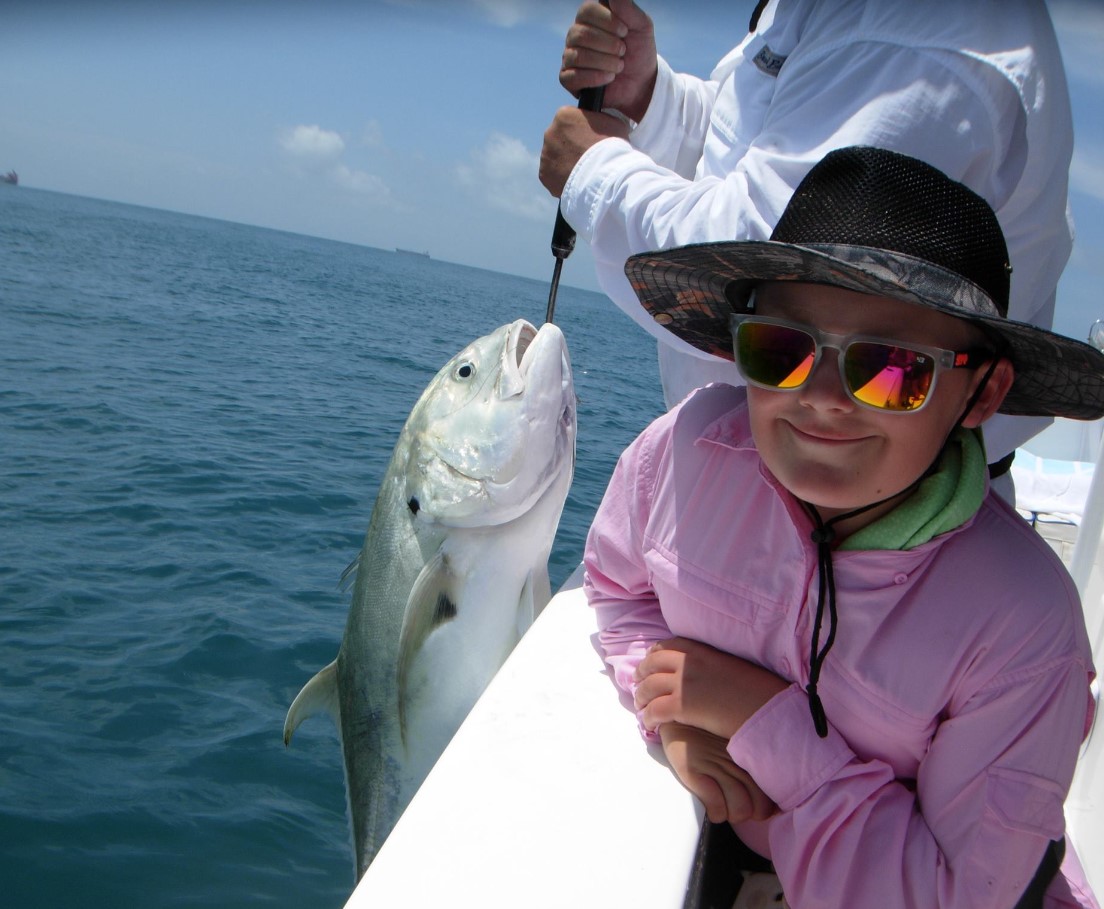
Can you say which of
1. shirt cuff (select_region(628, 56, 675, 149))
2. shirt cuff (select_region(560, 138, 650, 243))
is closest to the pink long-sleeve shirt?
shirt cuff (select_region(560, 138, 650, 243))

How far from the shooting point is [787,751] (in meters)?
1.40

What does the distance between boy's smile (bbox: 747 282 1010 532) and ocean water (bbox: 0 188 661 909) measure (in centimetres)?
269

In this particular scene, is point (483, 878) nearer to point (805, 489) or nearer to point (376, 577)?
point (805, 489)

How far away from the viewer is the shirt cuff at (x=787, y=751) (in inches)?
54.4

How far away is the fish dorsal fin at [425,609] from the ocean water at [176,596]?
155 cm

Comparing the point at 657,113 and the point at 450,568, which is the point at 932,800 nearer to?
the point at 450,568

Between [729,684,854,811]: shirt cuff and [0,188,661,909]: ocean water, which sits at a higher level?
[729,684,854,811]: shirt cuff

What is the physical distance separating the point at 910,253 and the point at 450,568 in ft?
4.39

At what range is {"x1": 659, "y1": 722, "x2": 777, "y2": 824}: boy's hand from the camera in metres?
1.50

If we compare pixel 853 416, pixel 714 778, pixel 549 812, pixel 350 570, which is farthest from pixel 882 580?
pixel 350 570

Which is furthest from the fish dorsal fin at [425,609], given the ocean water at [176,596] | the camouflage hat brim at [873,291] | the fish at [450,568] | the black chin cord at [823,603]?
the ocean water at [176,596]

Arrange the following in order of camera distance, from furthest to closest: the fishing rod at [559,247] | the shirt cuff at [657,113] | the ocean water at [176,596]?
the ocean water at [176,596], the fishing rod at [559,247], the shirt cuff at [657,113]

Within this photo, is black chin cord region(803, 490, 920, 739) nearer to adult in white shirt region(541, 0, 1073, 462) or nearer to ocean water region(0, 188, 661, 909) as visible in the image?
adult in white shirt region(541, 0, 1073, 462)

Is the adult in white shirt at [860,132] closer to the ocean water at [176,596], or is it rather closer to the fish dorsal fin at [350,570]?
the fish dorsal fin at [350,570]
